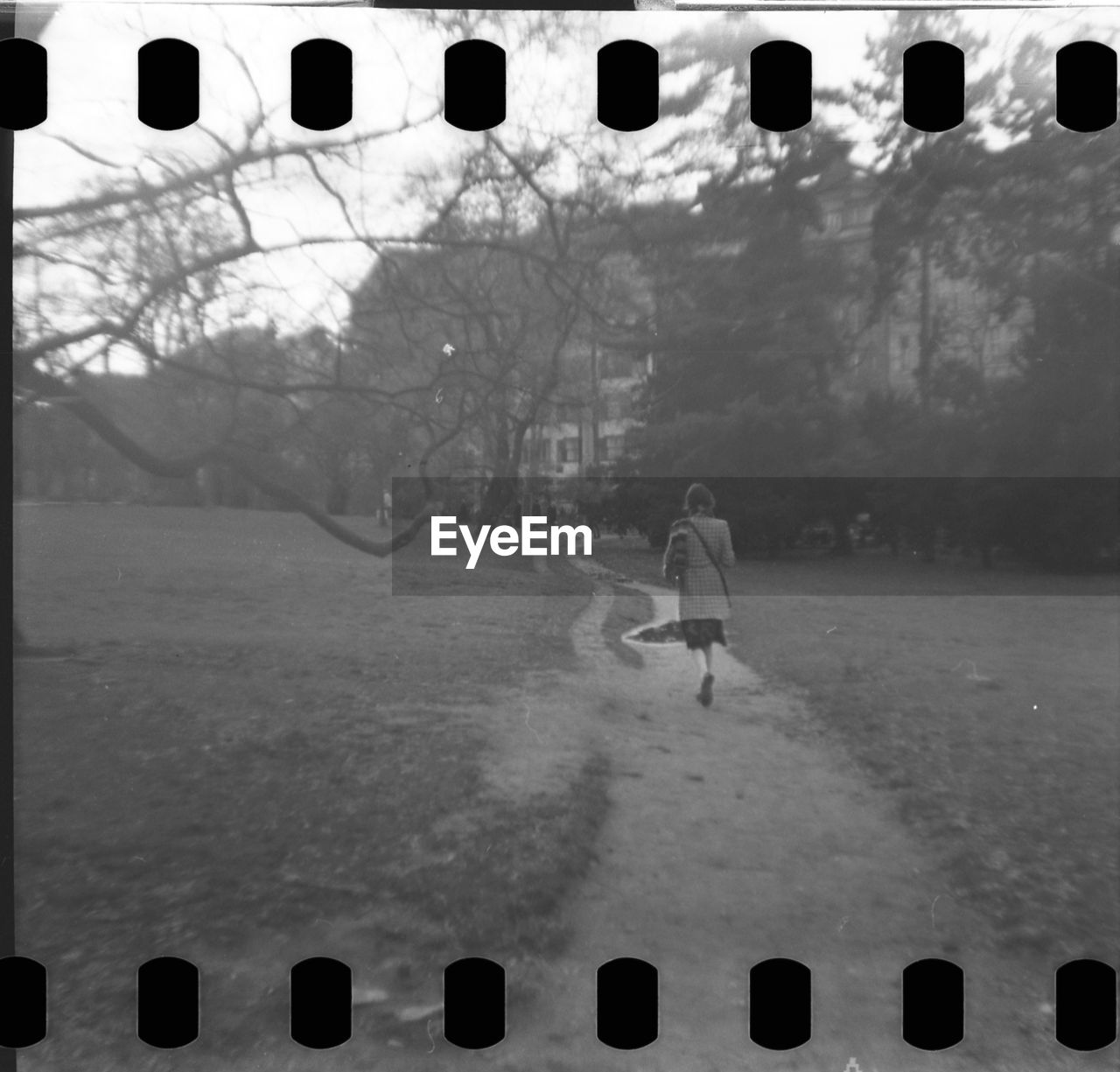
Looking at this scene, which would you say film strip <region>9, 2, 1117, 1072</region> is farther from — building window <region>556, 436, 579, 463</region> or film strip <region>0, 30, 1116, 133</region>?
building window <region>556, 436, 579, 463</region>

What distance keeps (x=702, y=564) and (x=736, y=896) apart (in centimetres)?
75

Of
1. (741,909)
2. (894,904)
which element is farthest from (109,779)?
(894,904)

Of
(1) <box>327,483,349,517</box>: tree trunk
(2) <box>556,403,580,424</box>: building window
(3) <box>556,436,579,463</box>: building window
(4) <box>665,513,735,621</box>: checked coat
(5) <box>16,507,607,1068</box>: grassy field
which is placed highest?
(2) <box>556,403,580,424</box>: building window

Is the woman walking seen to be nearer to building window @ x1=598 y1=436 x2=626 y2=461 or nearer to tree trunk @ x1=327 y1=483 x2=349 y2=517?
building window @ x1=598 y1=436 x2=626 y2=461

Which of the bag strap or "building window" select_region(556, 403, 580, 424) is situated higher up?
"building window" select_region(556, 403, 580, 424)

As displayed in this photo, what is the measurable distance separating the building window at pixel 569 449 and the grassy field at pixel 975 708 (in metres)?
0.21

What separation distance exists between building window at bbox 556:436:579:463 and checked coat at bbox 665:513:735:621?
0.92ft

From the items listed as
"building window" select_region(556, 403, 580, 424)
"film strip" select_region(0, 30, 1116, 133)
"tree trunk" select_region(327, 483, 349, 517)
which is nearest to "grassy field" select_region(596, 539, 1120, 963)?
"building window" select_region(556, 403, 580, 424)

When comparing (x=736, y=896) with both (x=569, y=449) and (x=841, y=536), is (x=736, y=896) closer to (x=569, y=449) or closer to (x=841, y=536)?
(x=841, y=536)

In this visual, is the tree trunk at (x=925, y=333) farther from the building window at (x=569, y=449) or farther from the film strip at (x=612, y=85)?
the building window at (x=569, y=449)

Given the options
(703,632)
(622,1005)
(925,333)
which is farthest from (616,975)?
(925,333)

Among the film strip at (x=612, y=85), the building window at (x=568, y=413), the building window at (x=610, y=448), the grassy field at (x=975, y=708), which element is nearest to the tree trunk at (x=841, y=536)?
the grassy field at (x=975, y=708)

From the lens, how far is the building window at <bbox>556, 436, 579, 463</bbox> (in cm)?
197

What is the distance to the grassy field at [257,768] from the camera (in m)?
1.96
